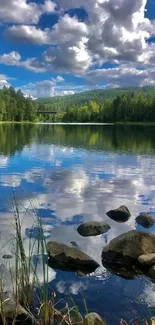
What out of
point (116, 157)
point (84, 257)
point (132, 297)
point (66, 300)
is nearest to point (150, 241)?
point (84, 257)

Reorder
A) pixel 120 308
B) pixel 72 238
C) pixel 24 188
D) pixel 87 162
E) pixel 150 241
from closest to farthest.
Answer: pixel 120 308, pixel 150 241, pixel 72 238, pixel 24 188, pixel 87 162

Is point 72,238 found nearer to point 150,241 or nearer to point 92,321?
point 150,241

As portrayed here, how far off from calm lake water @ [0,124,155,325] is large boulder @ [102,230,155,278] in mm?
559

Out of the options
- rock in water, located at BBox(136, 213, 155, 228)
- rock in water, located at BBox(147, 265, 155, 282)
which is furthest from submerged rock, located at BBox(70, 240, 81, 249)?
rock in water, located at BBox(136, 213, 155, 228)

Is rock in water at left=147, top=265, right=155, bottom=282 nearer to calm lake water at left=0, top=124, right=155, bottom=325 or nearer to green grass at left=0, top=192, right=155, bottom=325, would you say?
calm lake water at left=0, top=124, right=155, bottom=325

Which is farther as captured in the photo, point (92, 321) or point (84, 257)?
point (84, 257)

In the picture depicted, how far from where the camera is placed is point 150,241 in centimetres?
1638

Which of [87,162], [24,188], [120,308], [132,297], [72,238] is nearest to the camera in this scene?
[120,308]

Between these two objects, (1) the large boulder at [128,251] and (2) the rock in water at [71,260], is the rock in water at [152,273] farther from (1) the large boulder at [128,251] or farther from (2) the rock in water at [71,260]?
(2) the rock in water at [71,260]

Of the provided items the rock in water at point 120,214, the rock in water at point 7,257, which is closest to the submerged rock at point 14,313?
the rock in water at point 7,257

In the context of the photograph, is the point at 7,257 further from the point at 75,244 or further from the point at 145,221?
the point at 145,221

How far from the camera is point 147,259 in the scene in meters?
15.1

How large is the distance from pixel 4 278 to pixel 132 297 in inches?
167

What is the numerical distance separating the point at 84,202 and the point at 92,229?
6572 millimetres
